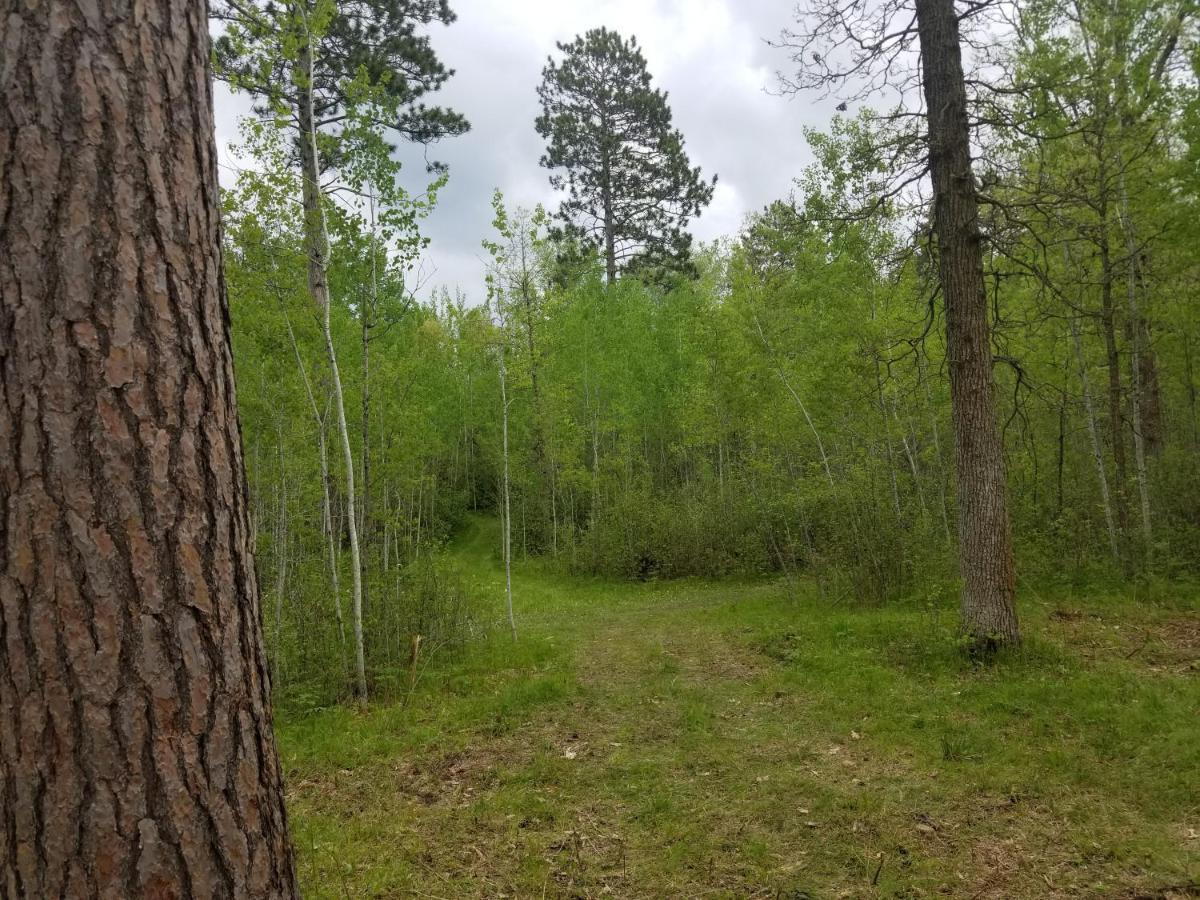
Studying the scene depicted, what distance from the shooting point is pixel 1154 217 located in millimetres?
10680

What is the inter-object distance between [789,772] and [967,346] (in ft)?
14.6

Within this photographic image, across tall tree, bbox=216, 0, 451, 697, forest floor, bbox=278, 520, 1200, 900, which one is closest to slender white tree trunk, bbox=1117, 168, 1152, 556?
forest floor, bbox=278, 520, 1200, 900

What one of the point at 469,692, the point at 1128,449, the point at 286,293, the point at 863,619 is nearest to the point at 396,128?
the point at 286,293

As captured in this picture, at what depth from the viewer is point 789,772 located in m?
4.89

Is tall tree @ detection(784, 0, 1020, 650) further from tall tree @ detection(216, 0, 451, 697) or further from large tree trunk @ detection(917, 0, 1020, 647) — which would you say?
tall tree @ detection(216, 0, 451, 697)

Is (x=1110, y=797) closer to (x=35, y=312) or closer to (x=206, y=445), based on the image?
(x=206, y=445)

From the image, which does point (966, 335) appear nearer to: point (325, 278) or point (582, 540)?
point (325, 278)

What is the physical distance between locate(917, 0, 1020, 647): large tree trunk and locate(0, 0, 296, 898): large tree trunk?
6.86 m

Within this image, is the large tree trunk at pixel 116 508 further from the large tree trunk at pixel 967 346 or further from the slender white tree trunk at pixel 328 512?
the large tree trunk at pixel 967 346

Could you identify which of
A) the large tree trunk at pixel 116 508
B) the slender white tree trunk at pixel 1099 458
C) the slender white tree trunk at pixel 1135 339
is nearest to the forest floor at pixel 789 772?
the slender white tree trunk at pixel 1099 458

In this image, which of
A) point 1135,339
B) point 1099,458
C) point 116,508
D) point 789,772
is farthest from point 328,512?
point 1135,339

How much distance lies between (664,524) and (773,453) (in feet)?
12.2

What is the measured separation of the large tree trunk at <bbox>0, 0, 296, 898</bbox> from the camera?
1.35m

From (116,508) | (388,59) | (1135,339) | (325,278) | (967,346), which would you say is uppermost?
(388,59)
